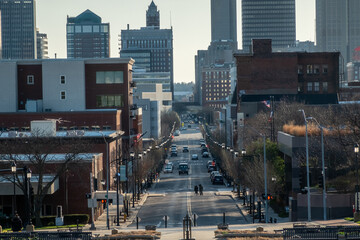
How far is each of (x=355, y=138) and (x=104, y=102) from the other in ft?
199

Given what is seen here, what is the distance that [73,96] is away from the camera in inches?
4813

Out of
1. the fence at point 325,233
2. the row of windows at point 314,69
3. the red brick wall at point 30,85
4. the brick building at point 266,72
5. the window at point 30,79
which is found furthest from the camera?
the row of windows at point 314,69

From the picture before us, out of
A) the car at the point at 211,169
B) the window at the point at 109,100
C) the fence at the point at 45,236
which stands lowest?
the car at the point at 211,169

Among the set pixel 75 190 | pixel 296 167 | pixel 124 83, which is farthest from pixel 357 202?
pixel 124 83

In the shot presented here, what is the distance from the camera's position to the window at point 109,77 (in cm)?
12200

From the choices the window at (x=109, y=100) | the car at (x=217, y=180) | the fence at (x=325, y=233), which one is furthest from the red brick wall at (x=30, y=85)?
the fence at (x=325, y=233)

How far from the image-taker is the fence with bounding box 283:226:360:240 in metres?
40.6

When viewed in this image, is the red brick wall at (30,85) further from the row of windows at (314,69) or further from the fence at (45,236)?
the fence at (45,236)

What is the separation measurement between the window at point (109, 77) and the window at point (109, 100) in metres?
2.21

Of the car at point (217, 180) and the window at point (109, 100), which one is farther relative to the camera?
the window at point (109, 100)

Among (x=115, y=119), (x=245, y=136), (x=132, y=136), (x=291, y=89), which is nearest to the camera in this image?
(x=115, y=119)

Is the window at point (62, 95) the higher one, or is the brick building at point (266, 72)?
the brick building at point (266, 72)

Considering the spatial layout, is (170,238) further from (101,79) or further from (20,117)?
(101,79)

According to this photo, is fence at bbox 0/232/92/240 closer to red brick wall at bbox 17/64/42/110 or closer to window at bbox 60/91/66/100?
window at bbox 60/91/66/100
